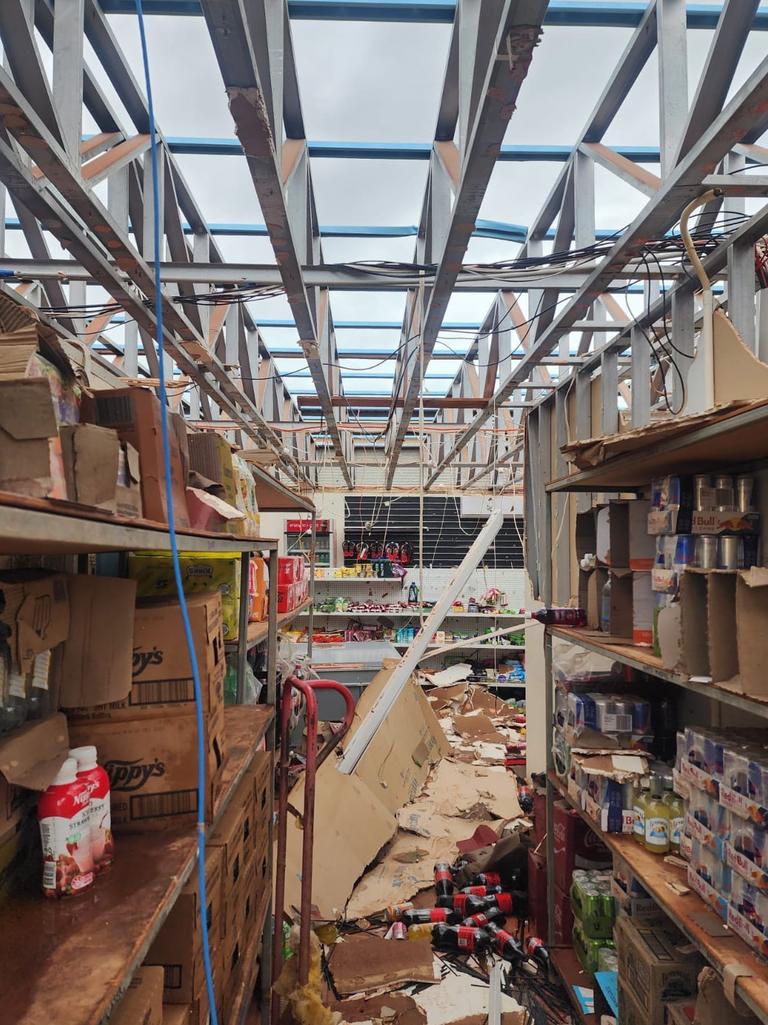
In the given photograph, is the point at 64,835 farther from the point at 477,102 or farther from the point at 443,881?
the point at 443,881

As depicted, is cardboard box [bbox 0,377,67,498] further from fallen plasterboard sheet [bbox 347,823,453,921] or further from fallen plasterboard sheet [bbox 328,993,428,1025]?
fallen plasterboard sheet [bbox 347,823,453,921]

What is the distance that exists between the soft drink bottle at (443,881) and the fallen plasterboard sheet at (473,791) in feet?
3.08

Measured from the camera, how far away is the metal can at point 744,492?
1803 mm

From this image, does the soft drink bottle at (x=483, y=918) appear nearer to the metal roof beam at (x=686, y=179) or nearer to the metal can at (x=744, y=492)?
the metal can at (x=744, y=492)

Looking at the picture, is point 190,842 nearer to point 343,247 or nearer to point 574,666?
point 574,666

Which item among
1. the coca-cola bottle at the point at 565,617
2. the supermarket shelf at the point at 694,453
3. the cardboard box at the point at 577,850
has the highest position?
the supermarket shelf at the point at 694,453

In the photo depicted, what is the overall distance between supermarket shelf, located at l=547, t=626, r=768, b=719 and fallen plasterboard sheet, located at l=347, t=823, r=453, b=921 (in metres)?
1.82

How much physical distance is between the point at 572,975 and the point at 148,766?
2.24 meters

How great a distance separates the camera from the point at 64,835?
1.13 m

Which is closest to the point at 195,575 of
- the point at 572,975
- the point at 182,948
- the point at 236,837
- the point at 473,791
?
the point at 236,837

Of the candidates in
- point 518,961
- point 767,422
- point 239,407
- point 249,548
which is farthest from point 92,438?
point 239,407

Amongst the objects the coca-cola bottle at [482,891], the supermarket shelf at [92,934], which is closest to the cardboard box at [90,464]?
the supermarket shelf at [92,934]

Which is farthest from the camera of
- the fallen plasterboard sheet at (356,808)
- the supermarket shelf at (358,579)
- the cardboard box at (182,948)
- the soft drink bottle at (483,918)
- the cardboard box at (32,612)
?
the supermarket shelf at (358,579)

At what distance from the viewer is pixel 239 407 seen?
4.85m
